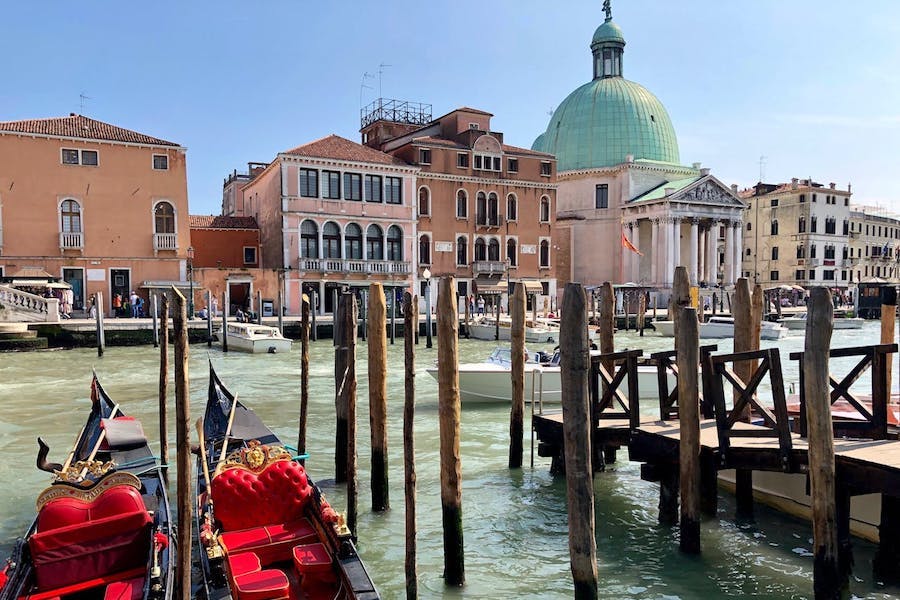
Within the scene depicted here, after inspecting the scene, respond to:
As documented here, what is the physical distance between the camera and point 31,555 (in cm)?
405

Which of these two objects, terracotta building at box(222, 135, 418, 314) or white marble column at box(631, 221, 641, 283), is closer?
terracotta building at box(222, 135, 418, 314)

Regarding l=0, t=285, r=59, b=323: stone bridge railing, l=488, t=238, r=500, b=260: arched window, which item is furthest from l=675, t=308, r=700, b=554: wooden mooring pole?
l=488, t=238, r=500, b=260: arched window

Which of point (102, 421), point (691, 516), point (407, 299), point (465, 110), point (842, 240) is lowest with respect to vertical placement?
point (691, 516)

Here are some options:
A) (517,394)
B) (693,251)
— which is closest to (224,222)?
(693,251)

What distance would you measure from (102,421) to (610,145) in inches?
1380

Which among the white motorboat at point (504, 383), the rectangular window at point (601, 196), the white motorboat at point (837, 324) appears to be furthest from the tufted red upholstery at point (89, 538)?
the rectangular window at point (601, 196)

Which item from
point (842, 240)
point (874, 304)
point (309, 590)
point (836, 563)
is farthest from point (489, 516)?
point (842, 240)

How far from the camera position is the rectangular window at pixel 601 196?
38.5 metres

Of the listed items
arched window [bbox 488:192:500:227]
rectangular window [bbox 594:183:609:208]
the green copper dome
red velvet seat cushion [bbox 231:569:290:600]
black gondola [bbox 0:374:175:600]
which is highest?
the green copper dome

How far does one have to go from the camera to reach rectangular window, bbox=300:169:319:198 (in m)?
25.9

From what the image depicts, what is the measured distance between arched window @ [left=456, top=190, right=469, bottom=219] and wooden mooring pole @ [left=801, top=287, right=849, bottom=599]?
84.3 ft

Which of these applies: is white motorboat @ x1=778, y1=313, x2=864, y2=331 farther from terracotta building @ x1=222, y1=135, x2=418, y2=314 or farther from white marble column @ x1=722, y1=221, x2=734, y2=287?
terracotta building @ x1=222, y1=135, x2=418, y2=314

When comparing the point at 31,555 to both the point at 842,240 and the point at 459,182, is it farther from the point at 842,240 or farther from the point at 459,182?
the point at 842,240

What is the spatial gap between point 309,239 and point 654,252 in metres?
19.1
